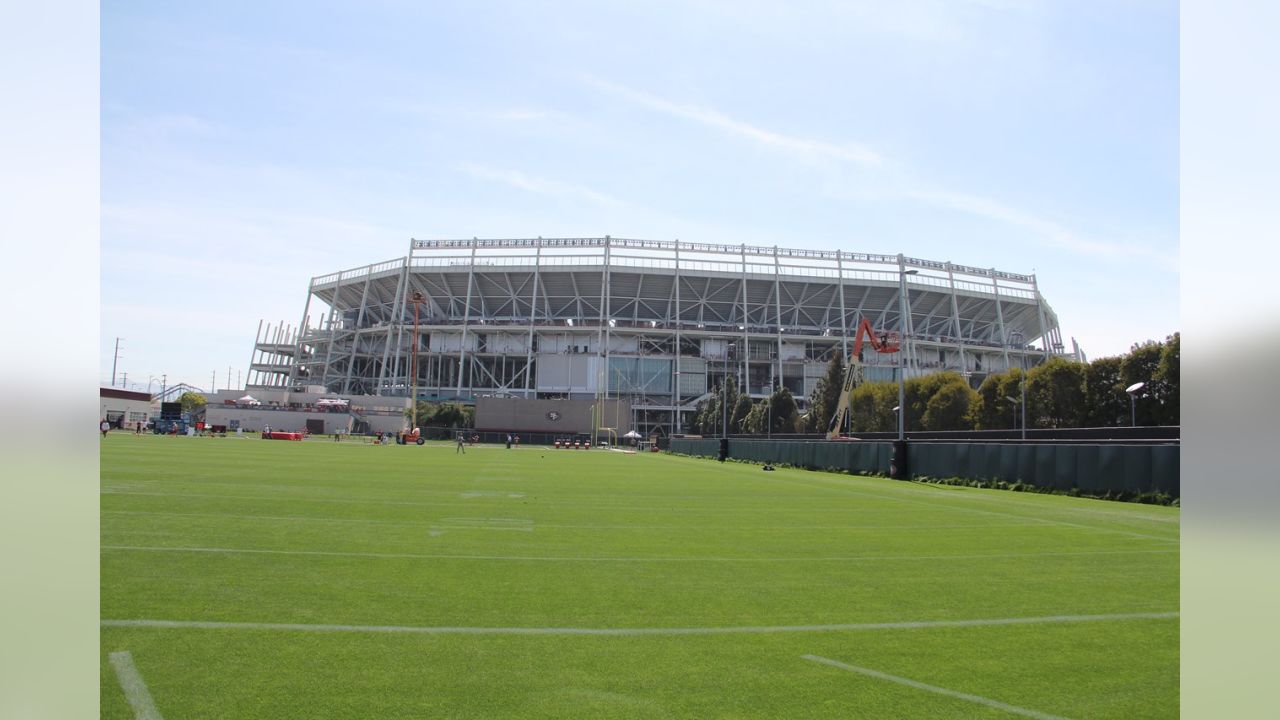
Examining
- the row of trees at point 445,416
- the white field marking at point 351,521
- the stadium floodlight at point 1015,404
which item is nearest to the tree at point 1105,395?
the stadium floodlight at point 1015,404

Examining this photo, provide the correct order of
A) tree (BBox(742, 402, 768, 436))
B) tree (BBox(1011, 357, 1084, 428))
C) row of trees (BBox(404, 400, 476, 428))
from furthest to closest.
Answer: row of trees (BBox(404, 400, 476, 428)) < tree (BBox(742, 402, 768, 436)) < tree (BBox(1011, 357, 1084, 428))

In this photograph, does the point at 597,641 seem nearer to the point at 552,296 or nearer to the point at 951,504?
the point at 951,504

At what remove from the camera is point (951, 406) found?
6694cm

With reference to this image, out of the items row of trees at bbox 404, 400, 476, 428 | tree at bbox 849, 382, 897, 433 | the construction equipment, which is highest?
tree at bbox 849, 382, 897, 433

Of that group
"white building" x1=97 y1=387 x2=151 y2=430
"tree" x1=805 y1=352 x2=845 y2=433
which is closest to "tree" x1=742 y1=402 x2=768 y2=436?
"tree" x1=805 y1=352 x2=845 y2=433

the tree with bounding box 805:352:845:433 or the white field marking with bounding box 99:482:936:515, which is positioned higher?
the tree with bounding box 805:352:845:433

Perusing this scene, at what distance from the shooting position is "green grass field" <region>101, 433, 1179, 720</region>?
461 centimetres

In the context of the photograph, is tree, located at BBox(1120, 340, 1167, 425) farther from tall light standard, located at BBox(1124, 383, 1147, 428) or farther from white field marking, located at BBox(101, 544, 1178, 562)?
white field marking, located at BBox(101, 544, 1178, 562)

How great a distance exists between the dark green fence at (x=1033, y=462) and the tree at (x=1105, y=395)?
2391cm

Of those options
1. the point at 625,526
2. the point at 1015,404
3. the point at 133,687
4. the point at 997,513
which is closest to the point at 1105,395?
the point at 1015,404

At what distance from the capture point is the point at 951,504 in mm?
19406

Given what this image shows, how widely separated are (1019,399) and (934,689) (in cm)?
5990

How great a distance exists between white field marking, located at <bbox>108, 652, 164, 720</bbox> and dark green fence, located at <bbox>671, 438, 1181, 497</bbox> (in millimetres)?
12750
